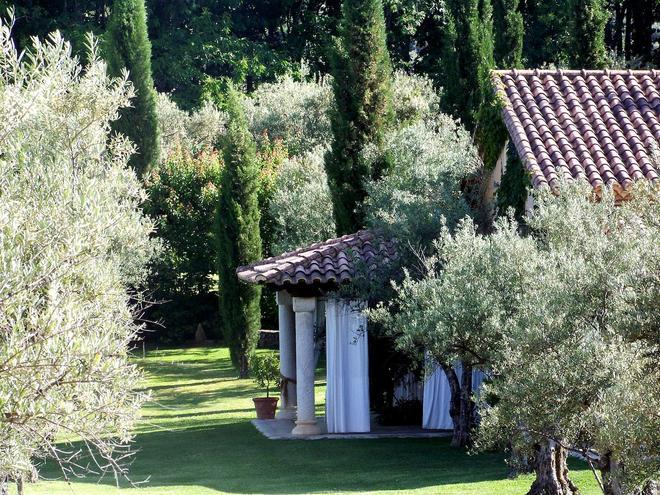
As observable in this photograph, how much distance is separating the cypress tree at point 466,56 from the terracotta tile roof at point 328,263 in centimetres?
1076

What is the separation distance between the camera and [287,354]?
22.8 meters

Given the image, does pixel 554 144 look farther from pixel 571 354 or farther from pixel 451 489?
pixel 571 354

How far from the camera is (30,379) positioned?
703 cm

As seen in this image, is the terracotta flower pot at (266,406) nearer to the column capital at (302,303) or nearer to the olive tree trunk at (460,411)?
the column capital at (302,303)

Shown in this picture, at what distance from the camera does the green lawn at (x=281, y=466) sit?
46.7 feet

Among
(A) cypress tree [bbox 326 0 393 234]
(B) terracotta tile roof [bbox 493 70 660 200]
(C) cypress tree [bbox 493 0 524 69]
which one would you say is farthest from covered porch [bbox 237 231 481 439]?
(C) cypress tree [bbox 493 0 524 69]

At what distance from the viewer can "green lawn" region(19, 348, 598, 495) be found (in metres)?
14.2

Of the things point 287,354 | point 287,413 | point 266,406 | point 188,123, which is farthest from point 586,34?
point 188,123

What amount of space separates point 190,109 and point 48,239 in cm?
3992

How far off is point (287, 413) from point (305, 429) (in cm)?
312

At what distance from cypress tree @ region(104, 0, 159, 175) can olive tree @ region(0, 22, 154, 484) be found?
2615 centimetres

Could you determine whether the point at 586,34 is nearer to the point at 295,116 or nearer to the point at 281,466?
the point at 295,116

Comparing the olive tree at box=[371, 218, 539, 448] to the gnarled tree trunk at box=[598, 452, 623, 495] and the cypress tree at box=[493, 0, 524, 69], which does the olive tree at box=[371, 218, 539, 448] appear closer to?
the gnarled tree trunk at box=[598, 452, 623, 495]

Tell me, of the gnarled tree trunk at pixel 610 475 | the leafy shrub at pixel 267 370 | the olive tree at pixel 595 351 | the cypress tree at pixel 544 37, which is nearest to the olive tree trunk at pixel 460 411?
the leafy shrub at pixel 267 370
